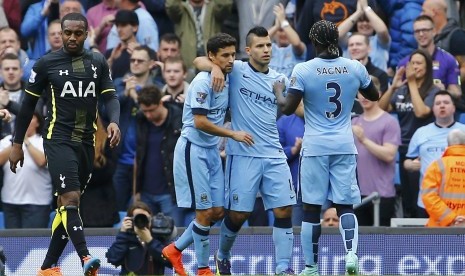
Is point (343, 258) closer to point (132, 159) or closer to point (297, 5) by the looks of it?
point (132, 159)

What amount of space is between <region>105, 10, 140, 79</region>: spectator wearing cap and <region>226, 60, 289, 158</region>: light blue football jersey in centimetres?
538

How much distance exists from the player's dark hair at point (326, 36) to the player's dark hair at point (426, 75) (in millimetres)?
4640

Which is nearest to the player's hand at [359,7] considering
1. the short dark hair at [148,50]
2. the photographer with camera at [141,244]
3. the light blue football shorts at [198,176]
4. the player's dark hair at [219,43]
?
the short dark hair at [148,50]

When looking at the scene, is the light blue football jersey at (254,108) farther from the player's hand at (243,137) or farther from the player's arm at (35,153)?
the player's arm at (35,153)

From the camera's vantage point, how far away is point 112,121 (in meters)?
12.6

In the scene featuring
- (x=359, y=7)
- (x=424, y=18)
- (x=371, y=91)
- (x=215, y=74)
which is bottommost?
(x=371, y=91)

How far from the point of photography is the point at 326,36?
12797 millimetres

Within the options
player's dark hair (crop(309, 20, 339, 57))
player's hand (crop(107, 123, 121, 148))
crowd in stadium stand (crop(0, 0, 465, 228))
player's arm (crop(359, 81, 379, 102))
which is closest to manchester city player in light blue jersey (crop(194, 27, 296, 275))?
player's dark hair (crop(309, 20, 339, 57))

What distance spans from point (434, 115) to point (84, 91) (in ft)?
20.2

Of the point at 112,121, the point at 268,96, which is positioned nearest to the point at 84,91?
the point at 112,121

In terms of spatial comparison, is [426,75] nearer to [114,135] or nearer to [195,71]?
[195,71]

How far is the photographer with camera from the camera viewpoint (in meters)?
14.1

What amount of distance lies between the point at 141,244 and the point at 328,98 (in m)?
2.79

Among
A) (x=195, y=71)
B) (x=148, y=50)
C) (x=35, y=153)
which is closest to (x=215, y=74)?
(x=35, y=153)
